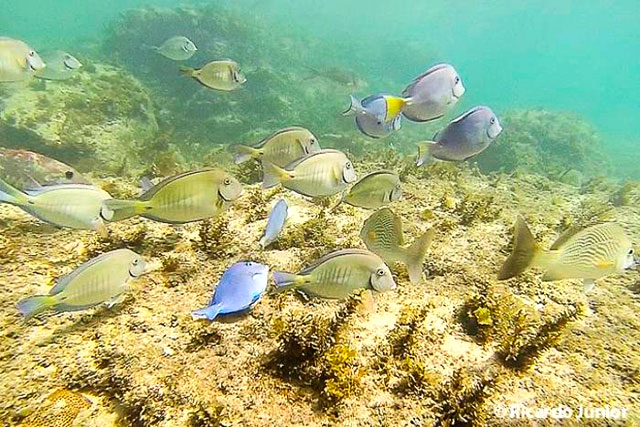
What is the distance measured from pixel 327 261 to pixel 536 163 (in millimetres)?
15661

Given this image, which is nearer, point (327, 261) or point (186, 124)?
point (327, 261)

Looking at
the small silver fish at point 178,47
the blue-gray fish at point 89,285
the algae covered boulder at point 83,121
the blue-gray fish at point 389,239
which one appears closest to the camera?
the blue-gray fish at point 89,285

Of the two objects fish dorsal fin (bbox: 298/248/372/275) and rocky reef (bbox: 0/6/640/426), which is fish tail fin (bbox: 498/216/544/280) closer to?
rocky reef (bbox: 0/6/640/426)

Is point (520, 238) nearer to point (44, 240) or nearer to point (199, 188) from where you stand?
point (199, 188)

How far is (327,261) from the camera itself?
2.81m

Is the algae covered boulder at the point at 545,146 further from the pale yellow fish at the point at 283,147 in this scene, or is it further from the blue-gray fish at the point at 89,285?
the blue-gray fish at the point at 89,285

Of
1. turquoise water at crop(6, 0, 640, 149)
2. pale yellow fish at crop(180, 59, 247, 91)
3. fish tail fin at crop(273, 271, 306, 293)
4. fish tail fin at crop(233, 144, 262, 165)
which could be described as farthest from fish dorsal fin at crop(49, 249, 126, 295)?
turquoise water at crop(6, 0, 640, 149)

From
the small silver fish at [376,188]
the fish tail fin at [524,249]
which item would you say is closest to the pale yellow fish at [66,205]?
the small silver fish at [376,188]

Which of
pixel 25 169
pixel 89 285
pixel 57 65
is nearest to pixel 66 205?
pixel 89 285

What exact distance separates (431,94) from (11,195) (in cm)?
379

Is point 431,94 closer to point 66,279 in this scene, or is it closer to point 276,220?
point 276,220

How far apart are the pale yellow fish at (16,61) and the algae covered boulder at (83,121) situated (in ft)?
12.9

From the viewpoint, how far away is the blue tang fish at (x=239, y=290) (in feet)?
8.59

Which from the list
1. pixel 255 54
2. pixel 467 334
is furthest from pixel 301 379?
pixel 255 54
